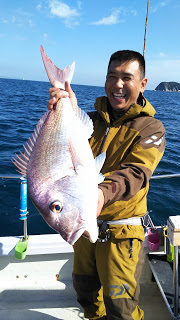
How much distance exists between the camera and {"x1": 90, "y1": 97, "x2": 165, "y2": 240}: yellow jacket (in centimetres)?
168

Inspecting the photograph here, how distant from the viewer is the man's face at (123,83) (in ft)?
7.12

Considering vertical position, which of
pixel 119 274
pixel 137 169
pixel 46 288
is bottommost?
pixel 46 288

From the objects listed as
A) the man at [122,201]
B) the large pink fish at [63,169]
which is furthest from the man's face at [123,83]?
the large pink fish at [63,169]

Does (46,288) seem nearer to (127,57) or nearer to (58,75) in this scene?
(58,75)

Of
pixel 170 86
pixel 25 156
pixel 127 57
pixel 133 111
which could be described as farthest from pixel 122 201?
pixel 170 86

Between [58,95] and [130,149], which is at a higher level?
[58,95]

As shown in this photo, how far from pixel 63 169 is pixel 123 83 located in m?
1.09

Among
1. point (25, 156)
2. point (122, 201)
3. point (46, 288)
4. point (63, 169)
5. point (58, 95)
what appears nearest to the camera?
point (63, 169)

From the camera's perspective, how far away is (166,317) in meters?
3.13

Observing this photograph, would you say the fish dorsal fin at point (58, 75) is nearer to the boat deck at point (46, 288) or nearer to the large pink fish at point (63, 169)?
the large pink fish at point (63, 169)

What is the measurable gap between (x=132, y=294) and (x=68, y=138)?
1.50m

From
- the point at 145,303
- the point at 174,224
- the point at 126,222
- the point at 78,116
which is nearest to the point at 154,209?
the point at 145,303

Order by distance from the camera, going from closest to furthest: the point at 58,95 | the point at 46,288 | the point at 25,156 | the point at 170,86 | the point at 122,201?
the point at 25,156 → the point at 58,95 → the point at 122,201 → the point at 46,288 → the point at 170,86

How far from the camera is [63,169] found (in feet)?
4.74
